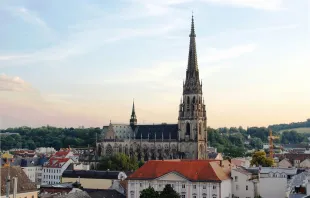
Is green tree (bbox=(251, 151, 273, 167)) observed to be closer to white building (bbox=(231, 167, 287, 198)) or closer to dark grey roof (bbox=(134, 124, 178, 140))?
dark grey roof (bbox=(134, 124, 178, 140))

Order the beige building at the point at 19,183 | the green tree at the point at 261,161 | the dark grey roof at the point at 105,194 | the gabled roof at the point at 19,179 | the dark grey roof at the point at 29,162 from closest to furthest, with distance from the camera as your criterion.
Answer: the beige building at the point at 19,183 < the gabled roof at the point at 19,179 < the dark grey roof at the point at 105,194 < the green tree at the point at 261,161 < the dark grey roof at the point at 29,162

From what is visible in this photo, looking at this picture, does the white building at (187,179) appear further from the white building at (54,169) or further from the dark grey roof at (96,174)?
the white building at (54,169)

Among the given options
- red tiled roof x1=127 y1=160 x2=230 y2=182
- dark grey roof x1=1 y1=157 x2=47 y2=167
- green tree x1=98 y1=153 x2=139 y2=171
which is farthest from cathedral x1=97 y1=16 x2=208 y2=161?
red tiled roof x1=127 y1=160 x2=230 y2=182

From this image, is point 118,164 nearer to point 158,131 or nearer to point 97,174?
point 97,174

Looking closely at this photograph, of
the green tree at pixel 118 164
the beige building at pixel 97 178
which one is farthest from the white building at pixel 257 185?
the green tree at pixel 118 164

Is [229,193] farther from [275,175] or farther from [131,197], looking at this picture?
[131,197]

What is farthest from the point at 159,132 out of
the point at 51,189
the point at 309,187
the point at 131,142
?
the point at 309,187
